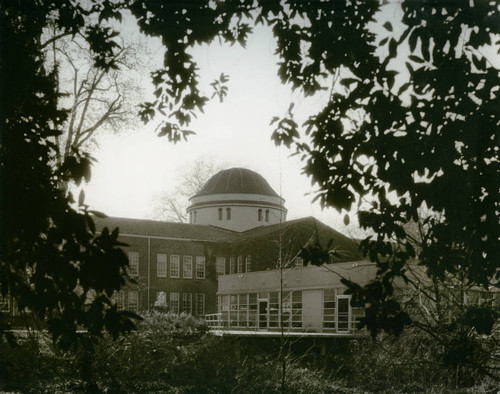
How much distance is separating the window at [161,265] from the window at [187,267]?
1.22m

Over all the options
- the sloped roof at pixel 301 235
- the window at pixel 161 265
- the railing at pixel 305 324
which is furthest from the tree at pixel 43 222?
the window at pixel 161 265

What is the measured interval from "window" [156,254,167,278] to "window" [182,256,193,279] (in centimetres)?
122

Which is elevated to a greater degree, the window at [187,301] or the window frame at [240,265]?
the window frame at [240,265]

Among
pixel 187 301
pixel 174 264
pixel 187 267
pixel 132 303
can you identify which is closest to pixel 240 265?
pixel 187 267

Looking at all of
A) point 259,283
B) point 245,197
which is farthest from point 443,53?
point 245,197

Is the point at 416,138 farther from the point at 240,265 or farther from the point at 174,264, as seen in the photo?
the point at 174,264

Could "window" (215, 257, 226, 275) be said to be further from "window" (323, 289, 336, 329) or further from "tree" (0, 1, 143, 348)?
"tree" (0, 1, 143, 348)

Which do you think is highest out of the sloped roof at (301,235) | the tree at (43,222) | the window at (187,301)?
the sloped roof at (301,235)

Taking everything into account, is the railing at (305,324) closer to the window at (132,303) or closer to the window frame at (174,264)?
the window at (132,303)

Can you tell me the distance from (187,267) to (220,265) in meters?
2.16

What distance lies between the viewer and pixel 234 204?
145 feet

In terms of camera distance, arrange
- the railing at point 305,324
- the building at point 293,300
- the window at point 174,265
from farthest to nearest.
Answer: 1. the window at point 174,265
2. the building at point 293,300
3. the railing at point 305,324

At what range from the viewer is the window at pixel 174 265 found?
39.5 metres

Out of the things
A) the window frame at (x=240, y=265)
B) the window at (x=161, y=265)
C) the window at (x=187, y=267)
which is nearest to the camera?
the window frame at (x=240, y=265)
